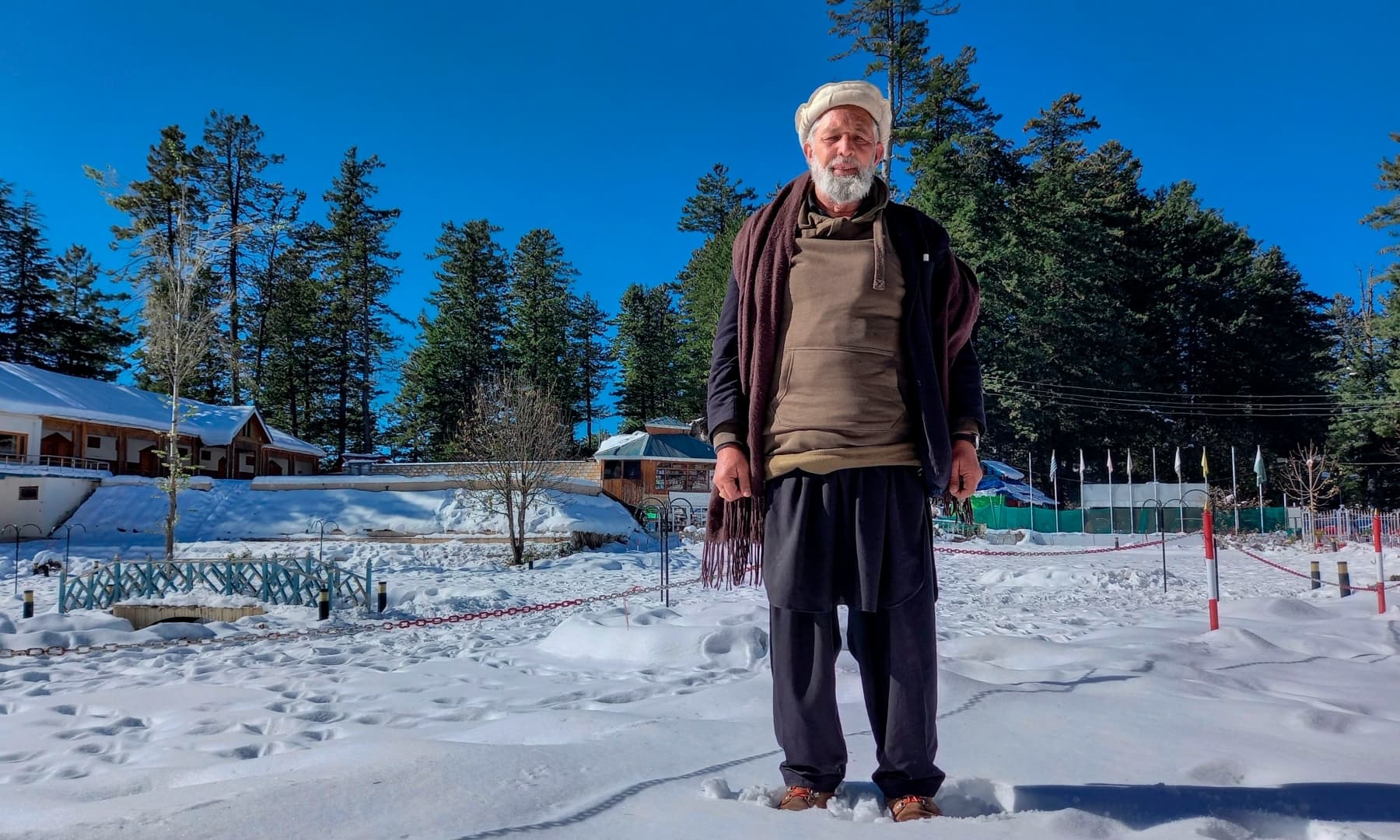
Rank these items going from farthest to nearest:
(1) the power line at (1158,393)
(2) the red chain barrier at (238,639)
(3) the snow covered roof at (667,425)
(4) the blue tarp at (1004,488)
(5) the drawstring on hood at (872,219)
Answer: (1) the power line at (1158,393) < (3) the snow covered roof at (667,425) < (4) the blue tarp at (1004,488) < (2) the red chain barrier at (238,639) < (5) the drawstring on hood at (872,219)

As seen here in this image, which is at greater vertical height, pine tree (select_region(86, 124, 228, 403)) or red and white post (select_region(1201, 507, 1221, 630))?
pine tree (select_region(86, 124, 228, 403))

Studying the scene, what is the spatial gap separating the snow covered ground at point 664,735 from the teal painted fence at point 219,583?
3639 mm

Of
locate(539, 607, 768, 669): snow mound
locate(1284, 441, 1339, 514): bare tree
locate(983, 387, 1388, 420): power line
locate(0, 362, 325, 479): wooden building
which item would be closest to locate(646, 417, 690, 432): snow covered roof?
locate(983, 387, 1388, 420): power line

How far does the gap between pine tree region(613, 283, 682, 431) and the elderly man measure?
133ft

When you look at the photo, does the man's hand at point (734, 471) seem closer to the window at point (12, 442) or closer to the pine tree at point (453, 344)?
the window at point (12, 442)

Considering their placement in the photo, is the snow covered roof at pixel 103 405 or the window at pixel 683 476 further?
the window at pixel 683 476

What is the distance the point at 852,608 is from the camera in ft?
6.75

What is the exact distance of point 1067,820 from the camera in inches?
65.4

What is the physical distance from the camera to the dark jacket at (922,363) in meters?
2.01

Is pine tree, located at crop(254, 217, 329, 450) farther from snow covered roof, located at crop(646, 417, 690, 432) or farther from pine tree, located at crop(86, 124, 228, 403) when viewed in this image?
snow covered roof, located at crop(646, 417, 690, 432)

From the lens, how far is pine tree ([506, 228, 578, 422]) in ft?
136

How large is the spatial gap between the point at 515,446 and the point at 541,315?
23.9 meters

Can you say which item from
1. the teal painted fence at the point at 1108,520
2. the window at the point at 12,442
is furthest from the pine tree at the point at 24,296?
the teal painted fence at the point at 1108,520

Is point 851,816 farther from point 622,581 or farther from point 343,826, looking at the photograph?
point 622,581
